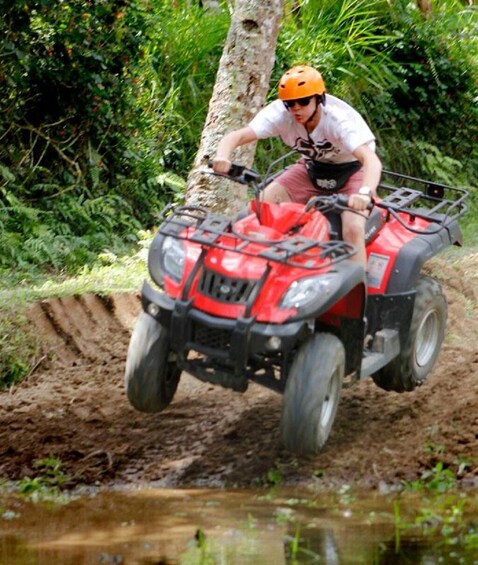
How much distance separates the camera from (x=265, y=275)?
598cm

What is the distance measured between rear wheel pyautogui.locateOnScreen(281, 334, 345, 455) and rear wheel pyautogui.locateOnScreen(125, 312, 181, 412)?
74cm

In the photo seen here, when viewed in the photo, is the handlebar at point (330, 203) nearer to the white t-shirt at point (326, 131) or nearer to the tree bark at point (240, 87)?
the white t-shirt at point (326, 131)

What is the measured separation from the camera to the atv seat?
674 centimetres

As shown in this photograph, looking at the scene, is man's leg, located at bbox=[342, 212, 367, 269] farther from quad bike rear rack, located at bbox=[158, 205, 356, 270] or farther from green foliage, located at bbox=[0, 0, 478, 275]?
green foliage, located at bbox=[0, 0, 478, 275]

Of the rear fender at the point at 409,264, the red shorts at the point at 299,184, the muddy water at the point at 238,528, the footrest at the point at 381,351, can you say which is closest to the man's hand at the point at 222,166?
the red shorts at the point at 299,184

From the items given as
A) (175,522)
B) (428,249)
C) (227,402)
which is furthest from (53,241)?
(175,522)

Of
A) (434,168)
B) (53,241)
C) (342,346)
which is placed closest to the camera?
(342,346)

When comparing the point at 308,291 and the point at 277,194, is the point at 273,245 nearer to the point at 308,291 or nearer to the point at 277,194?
the point at 308,291

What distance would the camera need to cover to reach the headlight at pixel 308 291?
590 centimetres

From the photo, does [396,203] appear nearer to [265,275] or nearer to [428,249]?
[428,249]

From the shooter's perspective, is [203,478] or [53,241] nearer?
[203,478]

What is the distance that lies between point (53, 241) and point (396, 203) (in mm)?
4908

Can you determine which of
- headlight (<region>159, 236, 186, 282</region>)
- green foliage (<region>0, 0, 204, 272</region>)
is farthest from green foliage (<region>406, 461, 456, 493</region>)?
green foliage (<region>0, 0, 204, 272</region>)

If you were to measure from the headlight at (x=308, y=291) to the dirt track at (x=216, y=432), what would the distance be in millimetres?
1143
